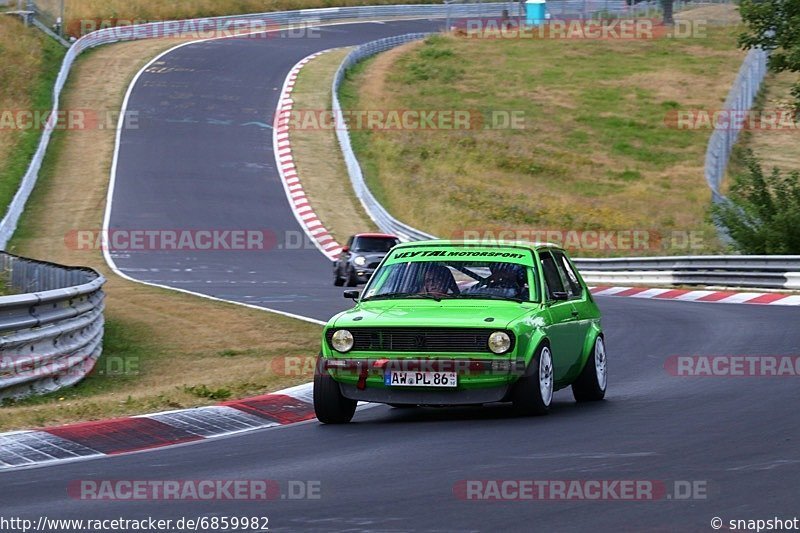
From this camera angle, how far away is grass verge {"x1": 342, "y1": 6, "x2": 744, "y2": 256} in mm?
43438

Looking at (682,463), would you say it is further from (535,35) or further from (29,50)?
(535,35)

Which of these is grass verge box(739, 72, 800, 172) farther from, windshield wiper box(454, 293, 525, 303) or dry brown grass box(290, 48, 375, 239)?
windshield wiper box(454, 293, 525, 303)

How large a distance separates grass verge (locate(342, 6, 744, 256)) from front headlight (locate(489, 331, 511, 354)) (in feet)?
87.7

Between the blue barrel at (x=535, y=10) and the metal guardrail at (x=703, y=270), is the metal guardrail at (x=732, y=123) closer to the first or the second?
the metal guardrail at (x=703, y=270)

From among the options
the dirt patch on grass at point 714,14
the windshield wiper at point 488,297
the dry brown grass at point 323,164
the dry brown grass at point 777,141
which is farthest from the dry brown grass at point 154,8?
the windshield wiper at point 488,297

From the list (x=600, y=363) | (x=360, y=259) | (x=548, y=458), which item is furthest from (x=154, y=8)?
(x=548, y=458)

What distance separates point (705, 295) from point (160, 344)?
1248 cm

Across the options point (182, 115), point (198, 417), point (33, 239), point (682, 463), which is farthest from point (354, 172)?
point (682, 463)

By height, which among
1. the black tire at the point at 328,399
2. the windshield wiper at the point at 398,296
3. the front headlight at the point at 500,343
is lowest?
the black tire at the point at 328,399

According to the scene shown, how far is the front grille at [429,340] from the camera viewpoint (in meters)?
10.4

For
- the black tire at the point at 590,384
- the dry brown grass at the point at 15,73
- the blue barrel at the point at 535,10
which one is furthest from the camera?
the blue barrel at the point at 535,10

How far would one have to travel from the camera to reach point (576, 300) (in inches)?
483

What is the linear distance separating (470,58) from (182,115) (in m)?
20.9

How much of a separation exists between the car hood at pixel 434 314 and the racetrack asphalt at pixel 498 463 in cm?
79
